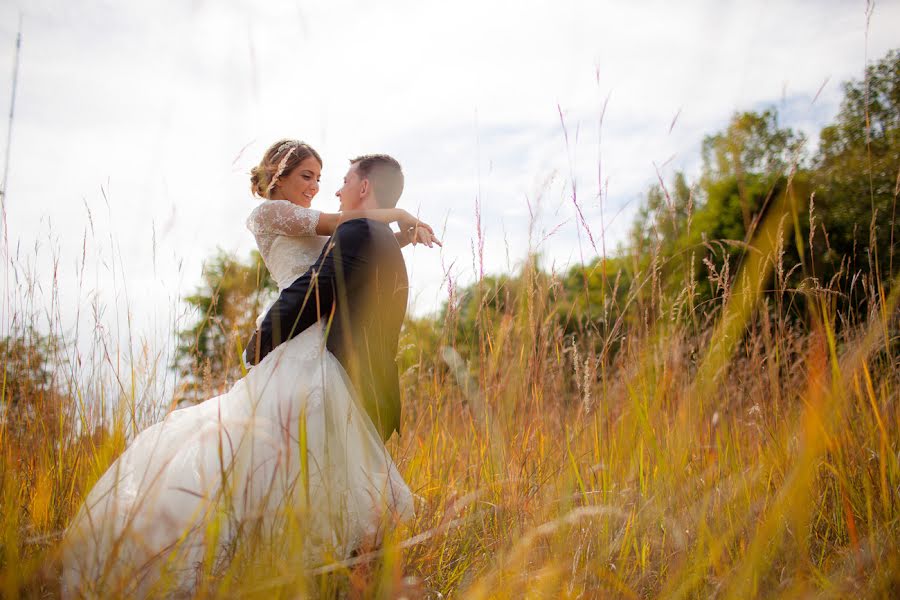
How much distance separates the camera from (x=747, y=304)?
2.21 m

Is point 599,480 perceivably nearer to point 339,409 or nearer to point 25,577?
point 339,409

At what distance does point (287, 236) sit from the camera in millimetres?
2195

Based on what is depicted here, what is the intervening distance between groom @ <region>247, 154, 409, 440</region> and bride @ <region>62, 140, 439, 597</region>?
51 millimetres

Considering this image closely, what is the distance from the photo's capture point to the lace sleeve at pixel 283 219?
2125 mm

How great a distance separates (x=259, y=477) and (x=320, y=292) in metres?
0.57

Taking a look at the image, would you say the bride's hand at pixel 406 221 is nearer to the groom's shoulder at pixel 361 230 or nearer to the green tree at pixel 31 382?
the groom's shoulder at pixel 361 230

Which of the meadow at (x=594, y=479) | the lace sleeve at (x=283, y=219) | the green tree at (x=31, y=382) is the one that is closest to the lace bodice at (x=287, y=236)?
the lace sleeve at (x=283, y=219)

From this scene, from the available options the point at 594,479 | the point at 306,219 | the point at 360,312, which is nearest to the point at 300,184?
the point at 306,219

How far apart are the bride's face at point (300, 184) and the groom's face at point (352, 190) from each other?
0.55ft

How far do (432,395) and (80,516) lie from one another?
1.17 meters

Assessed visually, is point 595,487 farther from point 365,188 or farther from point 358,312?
point 365,188

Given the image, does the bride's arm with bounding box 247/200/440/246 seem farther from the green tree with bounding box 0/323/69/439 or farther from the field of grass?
the green tree with bounding box 0/323/69/439

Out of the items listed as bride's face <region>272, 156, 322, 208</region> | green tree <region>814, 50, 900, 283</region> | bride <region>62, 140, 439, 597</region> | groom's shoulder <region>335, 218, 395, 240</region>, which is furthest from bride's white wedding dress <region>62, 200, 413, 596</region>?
green tree <region>814, 50, 900, 283</region>

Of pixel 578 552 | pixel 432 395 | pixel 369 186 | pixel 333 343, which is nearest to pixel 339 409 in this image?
pixel 333 343
